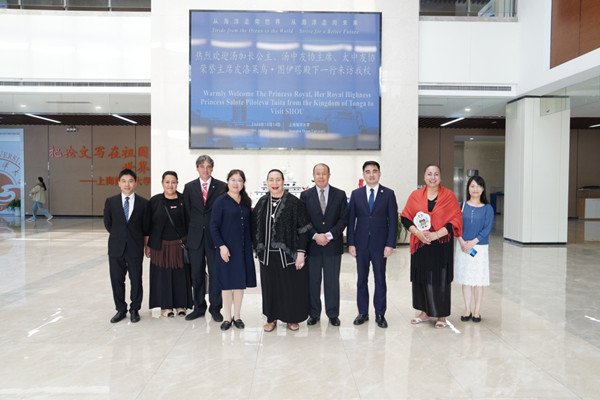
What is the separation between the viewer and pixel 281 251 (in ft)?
12.9

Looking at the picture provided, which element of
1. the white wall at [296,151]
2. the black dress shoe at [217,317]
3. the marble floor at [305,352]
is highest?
the white wall at [296,151]

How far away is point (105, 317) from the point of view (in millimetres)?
4488

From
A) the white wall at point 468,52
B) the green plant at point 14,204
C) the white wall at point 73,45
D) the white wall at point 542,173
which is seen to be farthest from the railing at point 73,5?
the green plant at point 14,204

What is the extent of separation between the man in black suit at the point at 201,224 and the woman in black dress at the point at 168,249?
0.34 feet

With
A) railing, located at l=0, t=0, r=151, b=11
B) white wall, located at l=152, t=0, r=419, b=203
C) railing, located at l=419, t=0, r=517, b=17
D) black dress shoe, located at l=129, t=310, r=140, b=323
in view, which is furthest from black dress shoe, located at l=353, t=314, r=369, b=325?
railing, located at l=0, t=0, r=151, b=11

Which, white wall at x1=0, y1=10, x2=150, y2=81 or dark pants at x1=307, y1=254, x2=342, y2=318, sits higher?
white wall at x1=0, y1=10, x2=150, y2=81

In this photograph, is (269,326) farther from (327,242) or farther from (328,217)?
(328,217)

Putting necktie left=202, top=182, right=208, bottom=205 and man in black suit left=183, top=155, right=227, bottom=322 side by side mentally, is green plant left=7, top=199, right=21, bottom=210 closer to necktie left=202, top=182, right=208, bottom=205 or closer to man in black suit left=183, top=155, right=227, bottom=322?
man in black suit left=183, top=155, right=227, bottom=322

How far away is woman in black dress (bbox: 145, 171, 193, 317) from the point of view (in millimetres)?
4430

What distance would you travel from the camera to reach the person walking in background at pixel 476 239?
168 inches

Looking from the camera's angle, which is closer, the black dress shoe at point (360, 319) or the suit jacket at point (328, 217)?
the suit jacket at point (328, 217)

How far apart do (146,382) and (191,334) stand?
1.00 meters

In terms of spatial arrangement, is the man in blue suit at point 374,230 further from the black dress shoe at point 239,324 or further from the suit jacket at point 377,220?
the black dress shoe at point 239,324

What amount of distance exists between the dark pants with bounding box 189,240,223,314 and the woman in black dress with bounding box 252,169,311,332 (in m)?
0.62
